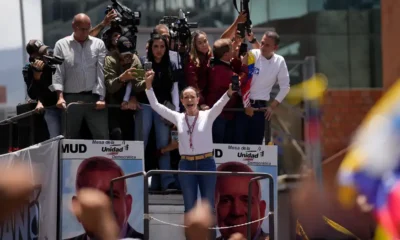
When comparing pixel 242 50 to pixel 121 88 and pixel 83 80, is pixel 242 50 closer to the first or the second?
pixel 121 88

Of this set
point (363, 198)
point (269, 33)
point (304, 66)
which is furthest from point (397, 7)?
point (269, 33)

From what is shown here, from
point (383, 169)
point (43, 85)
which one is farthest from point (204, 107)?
point (383, 169)

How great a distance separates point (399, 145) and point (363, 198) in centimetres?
311

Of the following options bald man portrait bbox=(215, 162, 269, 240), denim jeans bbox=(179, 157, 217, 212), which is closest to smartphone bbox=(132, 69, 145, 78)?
denim jeans bbox=(179, 157, 217, 212)

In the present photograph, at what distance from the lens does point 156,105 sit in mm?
11344

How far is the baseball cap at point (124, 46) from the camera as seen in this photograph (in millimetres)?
11836

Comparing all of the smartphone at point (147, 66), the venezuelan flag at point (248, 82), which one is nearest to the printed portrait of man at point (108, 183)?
the smartphone at point (147, 66)

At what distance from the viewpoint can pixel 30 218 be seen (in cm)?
1173

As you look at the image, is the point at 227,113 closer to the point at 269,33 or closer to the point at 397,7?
the point at 269,33

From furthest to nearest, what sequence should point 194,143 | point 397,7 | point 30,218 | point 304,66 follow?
1. point 397,7
2. point 304,66
3. point 30,218
4. point 194,143

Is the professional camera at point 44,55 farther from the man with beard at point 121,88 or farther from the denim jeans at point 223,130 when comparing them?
the denim jeans at point 223,130

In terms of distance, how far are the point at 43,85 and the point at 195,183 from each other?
2.08 m

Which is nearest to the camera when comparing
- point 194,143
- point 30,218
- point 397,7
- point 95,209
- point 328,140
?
point 95,209

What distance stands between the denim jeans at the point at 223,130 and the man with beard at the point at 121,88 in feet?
2.84
